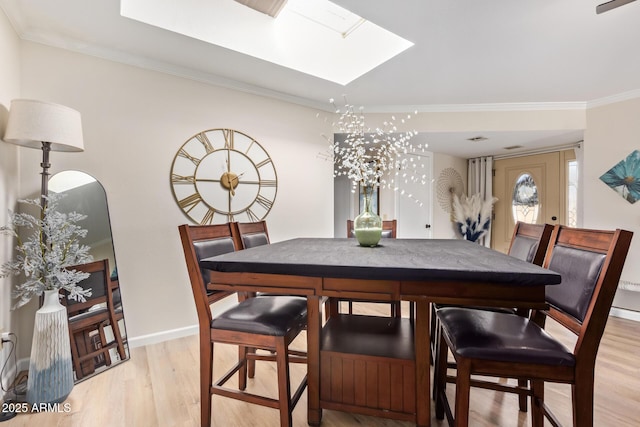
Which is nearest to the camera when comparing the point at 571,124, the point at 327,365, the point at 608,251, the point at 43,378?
the point at 608,251

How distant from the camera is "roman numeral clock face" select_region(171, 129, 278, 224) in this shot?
2711 millimetres

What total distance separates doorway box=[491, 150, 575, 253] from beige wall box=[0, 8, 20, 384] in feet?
19.7

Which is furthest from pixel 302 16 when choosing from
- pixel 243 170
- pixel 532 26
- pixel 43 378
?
pixel 43 378

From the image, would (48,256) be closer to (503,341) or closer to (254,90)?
(254,90)

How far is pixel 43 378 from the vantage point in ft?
5.39

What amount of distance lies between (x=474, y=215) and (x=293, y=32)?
13.4 ft

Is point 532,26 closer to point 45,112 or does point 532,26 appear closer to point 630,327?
point 630,327

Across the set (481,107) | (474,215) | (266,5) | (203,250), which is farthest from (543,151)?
(203,250)

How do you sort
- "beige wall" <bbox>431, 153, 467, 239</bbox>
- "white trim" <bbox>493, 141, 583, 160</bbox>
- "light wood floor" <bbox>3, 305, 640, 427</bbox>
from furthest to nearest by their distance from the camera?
"beige wall" <bbox>431, 153, 467, 239</bbox> < "white trim" <bbox>493, 141, 583, 160</bbox> < "light wood floor" <bbox>3, 305, 640, 427</bbox>

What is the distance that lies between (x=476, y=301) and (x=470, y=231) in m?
4.48

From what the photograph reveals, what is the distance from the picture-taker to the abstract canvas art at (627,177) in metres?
3.19

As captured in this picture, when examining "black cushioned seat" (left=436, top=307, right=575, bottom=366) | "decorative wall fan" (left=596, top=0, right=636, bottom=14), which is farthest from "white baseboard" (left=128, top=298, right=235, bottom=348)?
"decorative wall fan" (left=596, top=0, right=636, bottom=14)

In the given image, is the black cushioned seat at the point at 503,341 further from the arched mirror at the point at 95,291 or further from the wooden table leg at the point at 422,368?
the arched mirror at the point at 95,291

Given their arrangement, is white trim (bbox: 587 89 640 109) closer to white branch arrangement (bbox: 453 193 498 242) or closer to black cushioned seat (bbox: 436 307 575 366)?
white branch arrangement (bbox: 453 193 498 242)
